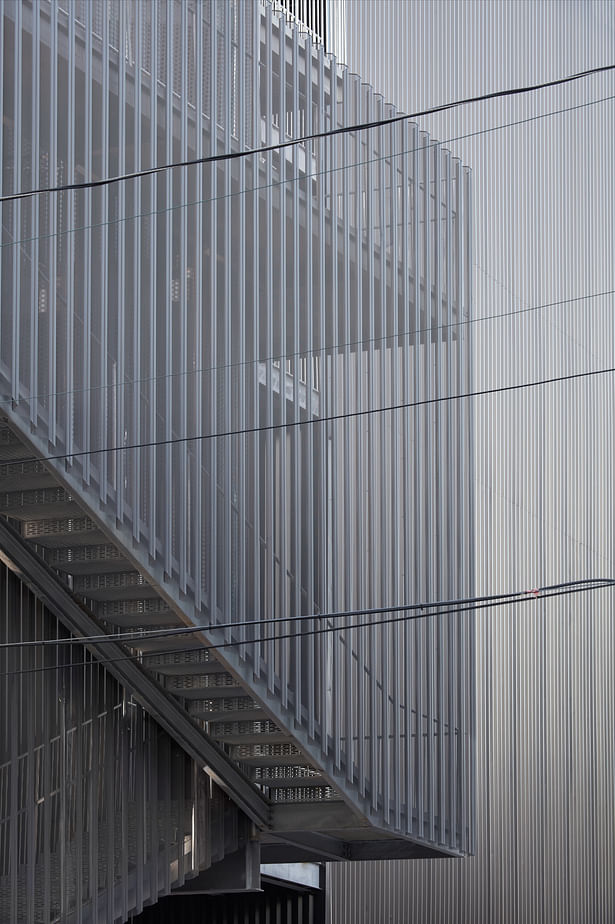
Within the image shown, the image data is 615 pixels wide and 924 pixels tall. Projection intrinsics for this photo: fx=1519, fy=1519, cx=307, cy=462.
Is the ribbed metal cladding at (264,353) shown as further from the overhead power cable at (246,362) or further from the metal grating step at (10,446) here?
the metal grating step at (10,446)

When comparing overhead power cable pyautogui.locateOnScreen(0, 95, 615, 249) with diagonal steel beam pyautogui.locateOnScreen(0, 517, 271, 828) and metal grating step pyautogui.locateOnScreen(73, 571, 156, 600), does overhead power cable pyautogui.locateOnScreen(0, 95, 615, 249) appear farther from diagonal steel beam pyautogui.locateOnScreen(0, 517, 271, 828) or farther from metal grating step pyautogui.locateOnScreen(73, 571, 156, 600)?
metal grating step pyautogui.locateOnScreen(73, 571, 156, 600)

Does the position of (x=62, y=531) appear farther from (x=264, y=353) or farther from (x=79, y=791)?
(x=79, y=791)

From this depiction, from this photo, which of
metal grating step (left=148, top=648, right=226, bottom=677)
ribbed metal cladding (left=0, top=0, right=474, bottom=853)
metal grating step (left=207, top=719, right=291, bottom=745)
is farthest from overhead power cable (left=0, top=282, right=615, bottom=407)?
metal grating step (left=207, top=719, right=291, bottom=745)

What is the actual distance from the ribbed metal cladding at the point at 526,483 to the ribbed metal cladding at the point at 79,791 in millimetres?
7521

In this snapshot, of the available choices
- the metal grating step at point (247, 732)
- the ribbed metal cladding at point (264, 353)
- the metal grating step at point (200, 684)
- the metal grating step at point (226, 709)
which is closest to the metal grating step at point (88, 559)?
the ribbed metal cladding at point (264, 353)

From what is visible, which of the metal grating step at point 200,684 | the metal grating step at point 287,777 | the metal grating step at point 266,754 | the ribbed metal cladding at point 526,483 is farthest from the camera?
the ribbed metal cladding at point 526,483

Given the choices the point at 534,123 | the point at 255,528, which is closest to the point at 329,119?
the point at 255,528

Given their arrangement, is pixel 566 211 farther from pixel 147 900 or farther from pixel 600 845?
pixel 147 900

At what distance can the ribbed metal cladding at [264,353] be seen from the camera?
15.6m

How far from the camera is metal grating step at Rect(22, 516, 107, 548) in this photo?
51.3 feet

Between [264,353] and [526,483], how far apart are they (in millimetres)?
11484

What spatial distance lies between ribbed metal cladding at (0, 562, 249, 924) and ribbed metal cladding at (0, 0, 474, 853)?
2481mm

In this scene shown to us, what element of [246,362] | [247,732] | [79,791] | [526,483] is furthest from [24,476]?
[526,483]

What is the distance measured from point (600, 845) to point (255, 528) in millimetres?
14297
